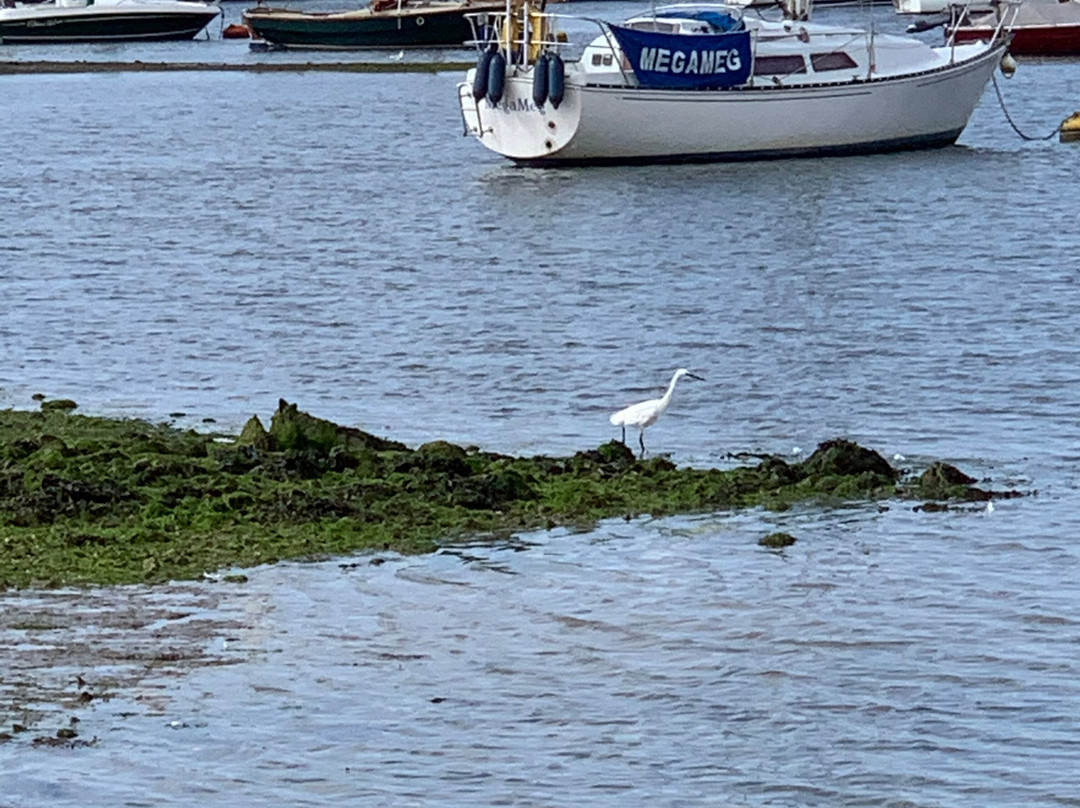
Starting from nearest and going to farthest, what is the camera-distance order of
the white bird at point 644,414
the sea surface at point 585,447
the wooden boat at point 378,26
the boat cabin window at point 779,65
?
the sea surface at point 585,447 → the white bird at point 644,414 → the boat cabin window at point 779,65 → the wooden boat at point 378,26

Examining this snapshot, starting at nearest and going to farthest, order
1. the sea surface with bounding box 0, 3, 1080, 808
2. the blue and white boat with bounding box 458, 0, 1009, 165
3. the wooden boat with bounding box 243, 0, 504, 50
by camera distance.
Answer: the sea surface with bounding box 0, 3, 1080, 808 < the blue and white boat with bounding box 458, 0, 1009, 165 < the wooden boat with bounding box 243, 0, 504, 50

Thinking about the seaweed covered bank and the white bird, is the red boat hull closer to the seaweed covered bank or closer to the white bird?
the white bird

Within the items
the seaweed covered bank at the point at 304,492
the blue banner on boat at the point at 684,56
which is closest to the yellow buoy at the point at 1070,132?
the blue banner on boat at the point at 684,56

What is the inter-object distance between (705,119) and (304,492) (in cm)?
2528

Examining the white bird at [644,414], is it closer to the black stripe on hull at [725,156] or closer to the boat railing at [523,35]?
the boat railing at [523,35]

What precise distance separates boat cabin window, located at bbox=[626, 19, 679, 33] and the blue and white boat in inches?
0.9

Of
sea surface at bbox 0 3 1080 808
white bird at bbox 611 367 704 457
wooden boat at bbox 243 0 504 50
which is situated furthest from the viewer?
wooden boat at bbox 243 0 504 50

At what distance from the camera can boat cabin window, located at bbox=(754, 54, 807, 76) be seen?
3638 centimetres

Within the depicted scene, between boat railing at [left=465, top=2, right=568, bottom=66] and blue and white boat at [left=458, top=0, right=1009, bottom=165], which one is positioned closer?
blue and white boat at [left=458, top=0, right=1009, bottom=165]

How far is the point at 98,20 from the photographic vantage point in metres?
86.1

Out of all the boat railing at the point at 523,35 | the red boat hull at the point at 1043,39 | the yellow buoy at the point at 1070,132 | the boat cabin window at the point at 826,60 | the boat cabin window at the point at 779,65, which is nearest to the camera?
the boat cabin window at the point at 779,65

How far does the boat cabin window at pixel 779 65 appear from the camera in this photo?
36.4 metres

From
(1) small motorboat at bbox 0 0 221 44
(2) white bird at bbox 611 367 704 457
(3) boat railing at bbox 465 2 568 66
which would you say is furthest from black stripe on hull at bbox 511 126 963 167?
(1) small motorboat at bbox 0 0 221 44

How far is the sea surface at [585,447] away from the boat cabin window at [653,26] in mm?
2275
